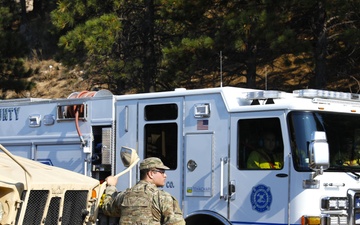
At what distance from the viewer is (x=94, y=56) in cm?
1738

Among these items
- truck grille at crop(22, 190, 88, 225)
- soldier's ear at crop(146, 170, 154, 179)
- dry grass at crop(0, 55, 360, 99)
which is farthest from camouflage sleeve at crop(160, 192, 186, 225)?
dry grass at crop(0, 55, 360, 99)

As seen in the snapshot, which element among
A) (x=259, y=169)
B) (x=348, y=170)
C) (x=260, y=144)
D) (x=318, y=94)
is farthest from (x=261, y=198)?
(x=318, y=94)

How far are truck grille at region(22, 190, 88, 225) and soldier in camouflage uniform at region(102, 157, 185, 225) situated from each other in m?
0.60

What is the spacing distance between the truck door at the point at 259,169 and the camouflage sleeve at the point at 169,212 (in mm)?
2683

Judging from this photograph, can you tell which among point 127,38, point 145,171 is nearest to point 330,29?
point 127,38

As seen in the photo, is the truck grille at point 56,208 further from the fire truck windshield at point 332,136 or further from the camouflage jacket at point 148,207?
the fire truck windshield at point 332,136

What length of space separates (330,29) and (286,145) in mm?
7868

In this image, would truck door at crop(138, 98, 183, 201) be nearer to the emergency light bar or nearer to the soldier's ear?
the emergency light bar

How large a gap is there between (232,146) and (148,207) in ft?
10.3

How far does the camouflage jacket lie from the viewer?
6.07m

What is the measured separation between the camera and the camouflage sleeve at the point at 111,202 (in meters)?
6.33

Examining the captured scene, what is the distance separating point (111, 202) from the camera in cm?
645

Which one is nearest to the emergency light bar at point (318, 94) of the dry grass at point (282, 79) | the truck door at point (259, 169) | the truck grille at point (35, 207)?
the truck door at point (259, 169)

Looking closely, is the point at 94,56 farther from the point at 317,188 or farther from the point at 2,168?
the point at 2,168
